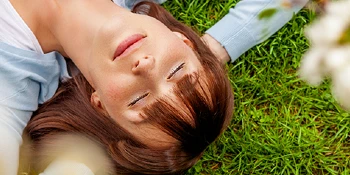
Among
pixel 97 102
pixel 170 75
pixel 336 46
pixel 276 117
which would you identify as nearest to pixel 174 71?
pixel 170 75

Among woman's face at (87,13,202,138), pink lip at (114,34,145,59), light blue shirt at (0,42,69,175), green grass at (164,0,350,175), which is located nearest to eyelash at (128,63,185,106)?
woman's face at (87,13,202,138)

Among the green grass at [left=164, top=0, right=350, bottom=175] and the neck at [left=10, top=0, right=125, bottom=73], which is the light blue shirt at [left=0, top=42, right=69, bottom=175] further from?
the green grass at [left=164, top=0, right=350, bottom=175]

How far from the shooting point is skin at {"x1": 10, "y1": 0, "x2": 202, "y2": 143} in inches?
45.2

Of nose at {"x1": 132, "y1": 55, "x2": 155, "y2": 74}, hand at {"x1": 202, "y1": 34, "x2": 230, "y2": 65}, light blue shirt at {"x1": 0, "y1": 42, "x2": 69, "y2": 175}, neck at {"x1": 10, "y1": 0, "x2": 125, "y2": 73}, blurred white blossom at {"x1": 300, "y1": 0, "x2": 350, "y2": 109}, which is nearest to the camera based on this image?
blurred white blossom at {"x1": 300, "y1": 0, "x2": 350, "y2": 109}

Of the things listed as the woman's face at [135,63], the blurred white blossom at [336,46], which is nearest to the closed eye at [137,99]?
the woman's face at [135,63]

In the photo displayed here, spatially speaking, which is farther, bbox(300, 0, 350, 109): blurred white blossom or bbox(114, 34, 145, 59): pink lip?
bbox(114, 34, 145, 59): pink lip

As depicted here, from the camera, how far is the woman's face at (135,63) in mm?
1143

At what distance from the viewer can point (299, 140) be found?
1.65m

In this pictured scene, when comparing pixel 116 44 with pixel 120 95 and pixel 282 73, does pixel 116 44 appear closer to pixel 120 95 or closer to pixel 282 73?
pixel 120 95

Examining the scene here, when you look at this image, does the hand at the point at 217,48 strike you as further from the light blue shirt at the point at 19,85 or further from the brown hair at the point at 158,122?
the light blue shirt at the point at 19,85

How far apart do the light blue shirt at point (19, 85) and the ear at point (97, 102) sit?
180mm

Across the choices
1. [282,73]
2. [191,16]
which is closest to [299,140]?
[282,73]

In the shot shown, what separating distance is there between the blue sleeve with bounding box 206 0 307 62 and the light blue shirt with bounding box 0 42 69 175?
52cm

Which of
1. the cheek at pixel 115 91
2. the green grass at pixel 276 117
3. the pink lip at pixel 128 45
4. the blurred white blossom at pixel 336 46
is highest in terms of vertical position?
the blurred white blossom at pixel 336 46
